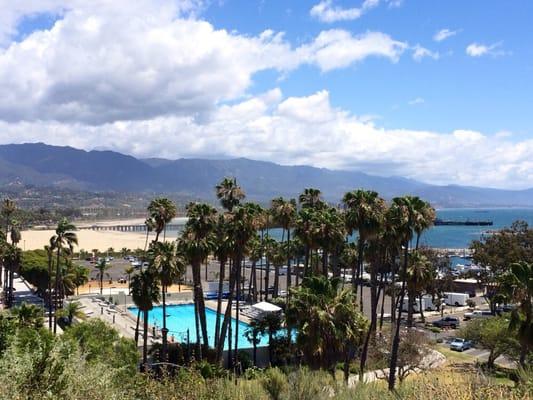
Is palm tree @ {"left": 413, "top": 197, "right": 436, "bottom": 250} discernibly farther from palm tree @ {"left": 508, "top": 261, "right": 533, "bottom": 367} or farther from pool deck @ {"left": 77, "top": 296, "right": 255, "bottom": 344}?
pool deck @ {"left": 77, "top": 296, "right": 255, "bottom": 344}

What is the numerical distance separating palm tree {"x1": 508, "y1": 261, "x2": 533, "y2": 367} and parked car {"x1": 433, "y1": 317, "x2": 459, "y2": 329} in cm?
3209

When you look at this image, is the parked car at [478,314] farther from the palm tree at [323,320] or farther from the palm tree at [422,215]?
the palm tree at [323,320]

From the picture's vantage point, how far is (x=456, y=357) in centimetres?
4347

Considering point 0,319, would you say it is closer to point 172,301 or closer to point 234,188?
point 234,188

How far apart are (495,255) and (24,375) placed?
2474 inches

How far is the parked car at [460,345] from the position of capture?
4628cm

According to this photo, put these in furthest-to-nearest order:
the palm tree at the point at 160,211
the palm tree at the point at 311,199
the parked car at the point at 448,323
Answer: the parked car at the point at 448,323
the palm tree at the point at 311,199
the palm tree at the point at 160,211

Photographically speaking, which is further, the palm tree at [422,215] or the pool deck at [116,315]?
the pool deck at [116,315]

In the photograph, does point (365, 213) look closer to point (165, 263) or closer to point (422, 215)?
point (422, 215)

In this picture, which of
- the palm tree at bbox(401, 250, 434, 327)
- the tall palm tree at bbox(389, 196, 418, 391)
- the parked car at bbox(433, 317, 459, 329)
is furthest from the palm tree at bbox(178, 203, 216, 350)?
the parked car at bbox(433, 317, 459, 329)

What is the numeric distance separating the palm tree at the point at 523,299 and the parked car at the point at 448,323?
32092 mm

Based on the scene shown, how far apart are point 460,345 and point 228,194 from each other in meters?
25.8

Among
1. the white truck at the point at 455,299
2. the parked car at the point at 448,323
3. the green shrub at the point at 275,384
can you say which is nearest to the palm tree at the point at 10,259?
the green shrub at the point at 275,384

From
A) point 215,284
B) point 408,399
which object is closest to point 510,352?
point 408,399
